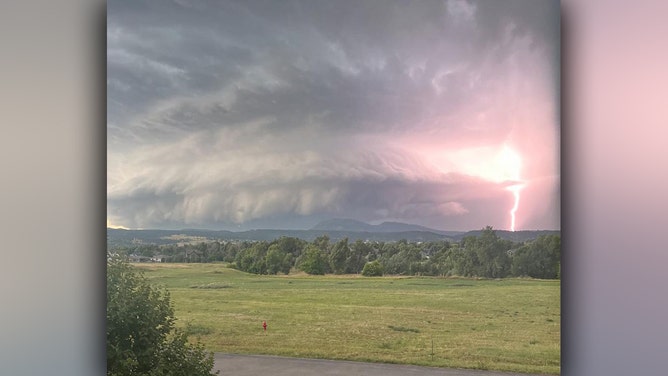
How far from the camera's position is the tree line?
2.29 meters

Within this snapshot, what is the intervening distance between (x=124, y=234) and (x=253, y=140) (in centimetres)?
71

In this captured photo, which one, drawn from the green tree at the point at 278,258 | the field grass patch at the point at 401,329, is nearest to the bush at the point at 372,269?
the field grass patch at the point at 401,329

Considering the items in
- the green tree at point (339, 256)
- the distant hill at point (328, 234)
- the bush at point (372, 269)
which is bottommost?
the bush at point (372, 269)

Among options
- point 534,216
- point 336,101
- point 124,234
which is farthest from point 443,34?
point 124,234

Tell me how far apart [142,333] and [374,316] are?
1022 mm

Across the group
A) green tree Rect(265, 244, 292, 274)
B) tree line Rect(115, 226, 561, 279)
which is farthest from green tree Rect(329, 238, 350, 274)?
green tree Rect(265, 244, 292, 274)

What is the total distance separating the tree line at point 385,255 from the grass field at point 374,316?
4cm

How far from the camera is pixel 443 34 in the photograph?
2.37 meters

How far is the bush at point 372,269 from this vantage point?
2.41 m

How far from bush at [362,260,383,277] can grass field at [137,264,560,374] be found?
0.03 metres

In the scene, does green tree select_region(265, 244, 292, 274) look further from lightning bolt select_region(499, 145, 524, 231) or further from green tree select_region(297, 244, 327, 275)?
lightning bolt select_region(499, 145, 524, 231)

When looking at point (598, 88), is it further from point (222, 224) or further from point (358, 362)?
point (222, 224)

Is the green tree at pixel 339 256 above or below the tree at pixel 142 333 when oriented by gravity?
above

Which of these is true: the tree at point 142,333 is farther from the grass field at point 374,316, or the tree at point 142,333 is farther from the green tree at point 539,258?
the green tree at point 539,258
